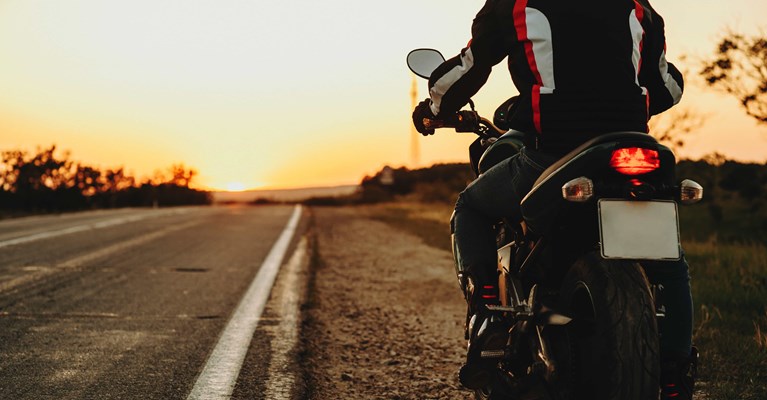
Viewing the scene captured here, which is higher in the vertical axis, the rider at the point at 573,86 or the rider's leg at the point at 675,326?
the rider at the point at 573,86

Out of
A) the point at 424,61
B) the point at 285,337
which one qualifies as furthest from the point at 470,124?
the point at 285,337

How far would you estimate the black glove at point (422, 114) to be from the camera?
11.7ft

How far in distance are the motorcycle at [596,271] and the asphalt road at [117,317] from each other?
1.47 metres

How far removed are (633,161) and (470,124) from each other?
4.28ft

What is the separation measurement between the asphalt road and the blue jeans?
125 cm

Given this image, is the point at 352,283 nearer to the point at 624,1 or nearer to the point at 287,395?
the point at 287,395

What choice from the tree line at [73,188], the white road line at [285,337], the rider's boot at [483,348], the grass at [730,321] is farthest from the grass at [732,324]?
the tree line at [73,188]

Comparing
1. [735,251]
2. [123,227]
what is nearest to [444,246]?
[735,251]

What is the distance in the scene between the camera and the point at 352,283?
24.3ft

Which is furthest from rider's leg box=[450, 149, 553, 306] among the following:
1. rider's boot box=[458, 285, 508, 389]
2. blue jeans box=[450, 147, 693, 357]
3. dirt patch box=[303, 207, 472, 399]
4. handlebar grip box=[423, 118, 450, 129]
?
dirt patch box=[303, 207, 472, 399]

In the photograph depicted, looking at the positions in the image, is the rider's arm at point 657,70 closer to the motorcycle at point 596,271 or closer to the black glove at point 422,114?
the motorcycle at point 596,271

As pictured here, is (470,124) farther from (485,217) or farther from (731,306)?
(731,306)

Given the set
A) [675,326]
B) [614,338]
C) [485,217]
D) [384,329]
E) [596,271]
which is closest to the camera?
[614,338]

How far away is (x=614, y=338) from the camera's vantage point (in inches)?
88.0
